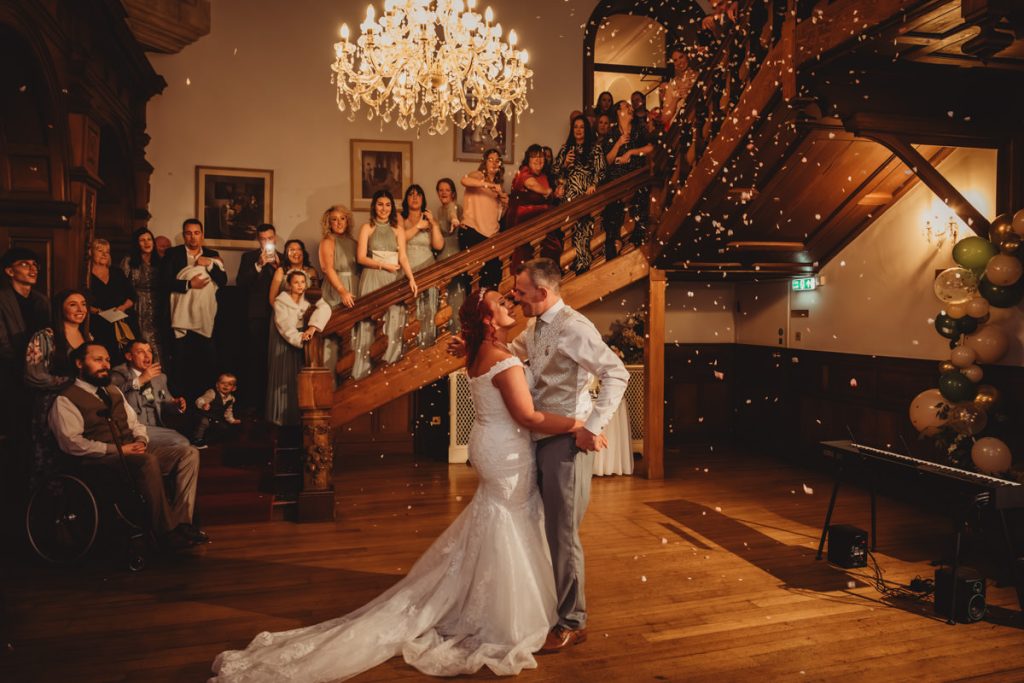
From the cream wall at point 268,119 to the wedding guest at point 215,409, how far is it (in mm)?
2463

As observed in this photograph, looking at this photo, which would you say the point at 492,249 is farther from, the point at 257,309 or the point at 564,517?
the point at 564,517

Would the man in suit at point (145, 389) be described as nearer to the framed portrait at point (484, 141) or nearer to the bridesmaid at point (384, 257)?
the bridesmaid at point (384, 257)

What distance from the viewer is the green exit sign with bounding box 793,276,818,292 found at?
24.1ft

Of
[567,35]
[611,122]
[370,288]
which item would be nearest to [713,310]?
[611,122]

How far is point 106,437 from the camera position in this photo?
4457 mm

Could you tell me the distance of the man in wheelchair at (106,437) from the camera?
4.32m

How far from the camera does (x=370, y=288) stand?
6.43 meters

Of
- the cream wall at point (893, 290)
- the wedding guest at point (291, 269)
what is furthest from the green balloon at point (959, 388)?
the wedding guest at point (291, 269)

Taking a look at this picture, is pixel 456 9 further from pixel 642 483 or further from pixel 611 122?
pixel 642 483

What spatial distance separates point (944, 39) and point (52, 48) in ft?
18.8

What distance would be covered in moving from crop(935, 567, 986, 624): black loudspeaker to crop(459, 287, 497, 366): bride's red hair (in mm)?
2658

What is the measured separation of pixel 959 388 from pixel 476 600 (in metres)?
3.62

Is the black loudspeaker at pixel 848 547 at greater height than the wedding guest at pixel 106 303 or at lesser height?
lesser

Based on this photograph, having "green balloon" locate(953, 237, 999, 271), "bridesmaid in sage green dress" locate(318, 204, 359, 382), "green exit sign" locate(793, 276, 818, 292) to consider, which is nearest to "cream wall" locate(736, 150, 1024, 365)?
"green exit sign" locate(793, 276, 818, 292)
